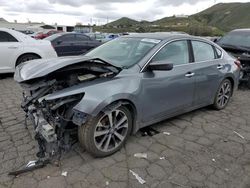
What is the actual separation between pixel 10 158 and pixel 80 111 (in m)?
1.16

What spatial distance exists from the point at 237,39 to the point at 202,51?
12.7ft

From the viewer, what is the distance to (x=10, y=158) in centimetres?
317

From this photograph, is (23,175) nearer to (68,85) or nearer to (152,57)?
(68,85)

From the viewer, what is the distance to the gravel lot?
9.24ft

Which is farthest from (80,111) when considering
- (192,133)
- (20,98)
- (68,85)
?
(20,98)

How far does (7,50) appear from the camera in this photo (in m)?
7.27

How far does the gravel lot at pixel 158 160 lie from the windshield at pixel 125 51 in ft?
3.82

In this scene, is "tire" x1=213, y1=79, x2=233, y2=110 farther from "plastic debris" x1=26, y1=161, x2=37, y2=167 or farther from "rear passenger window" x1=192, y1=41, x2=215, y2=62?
"plastic debris" x1=26, y1=161, x2=37, y2=167

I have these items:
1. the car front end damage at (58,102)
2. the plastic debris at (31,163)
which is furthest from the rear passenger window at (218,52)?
the plastic debris at (31,163)

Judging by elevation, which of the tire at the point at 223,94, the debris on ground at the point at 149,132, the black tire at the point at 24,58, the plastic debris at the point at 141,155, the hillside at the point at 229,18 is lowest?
the plastic debris at the point at 141,155

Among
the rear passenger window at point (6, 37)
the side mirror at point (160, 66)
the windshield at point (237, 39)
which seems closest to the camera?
the side mirror at point (160, 66)

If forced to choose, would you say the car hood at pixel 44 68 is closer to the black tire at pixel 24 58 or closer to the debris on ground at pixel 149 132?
the debris on ground at pixel 149 132

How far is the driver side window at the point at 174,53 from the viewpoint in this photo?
3836 mm

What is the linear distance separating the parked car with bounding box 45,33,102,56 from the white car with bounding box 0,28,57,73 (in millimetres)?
3363
